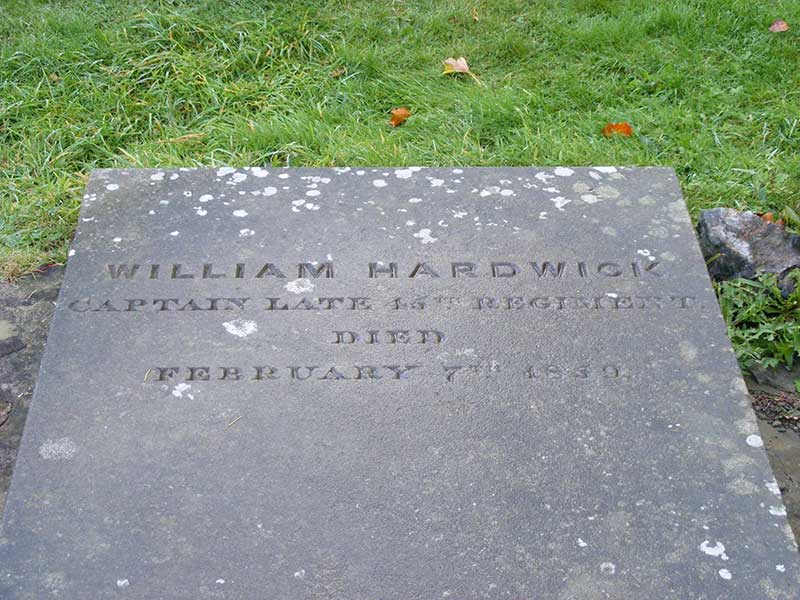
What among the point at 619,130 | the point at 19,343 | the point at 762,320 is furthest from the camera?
the point at 619,130

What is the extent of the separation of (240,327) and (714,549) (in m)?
1.14

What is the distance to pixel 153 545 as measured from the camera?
1830 millimetres

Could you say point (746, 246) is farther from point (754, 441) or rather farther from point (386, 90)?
point (386, 90)

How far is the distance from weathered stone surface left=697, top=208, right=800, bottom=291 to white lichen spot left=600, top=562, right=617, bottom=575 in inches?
56.1

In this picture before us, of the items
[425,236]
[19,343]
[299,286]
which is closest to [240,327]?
[299,286]

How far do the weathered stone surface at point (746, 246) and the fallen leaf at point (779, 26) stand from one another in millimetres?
1590

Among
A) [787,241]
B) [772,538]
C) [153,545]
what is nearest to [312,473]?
[153,545]

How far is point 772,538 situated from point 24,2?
13.1 ft

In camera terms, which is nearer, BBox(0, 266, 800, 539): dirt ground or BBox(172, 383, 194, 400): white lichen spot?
BBox(172, 383, 194, 400): white lichen spot

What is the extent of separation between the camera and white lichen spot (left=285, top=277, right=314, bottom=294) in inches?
93.7

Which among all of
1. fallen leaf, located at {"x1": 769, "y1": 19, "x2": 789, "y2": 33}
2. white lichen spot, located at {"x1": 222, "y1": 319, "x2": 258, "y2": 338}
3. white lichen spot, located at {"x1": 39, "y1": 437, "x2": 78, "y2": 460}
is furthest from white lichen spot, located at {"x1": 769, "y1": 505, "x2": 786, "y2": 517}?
fallen leaf, located at {"x1": 769, "y1": 19, "x2": 789, "y2": 33}

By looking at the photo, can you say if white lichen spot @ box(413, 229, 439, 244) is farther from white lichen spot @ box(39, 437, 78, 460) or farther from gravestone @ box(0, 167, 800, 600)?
white lichen spot @ box(39, 437, 78, 460)

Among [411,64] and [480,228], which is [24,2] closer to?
[411,64]

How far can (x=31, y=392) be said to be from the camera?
2.58m
